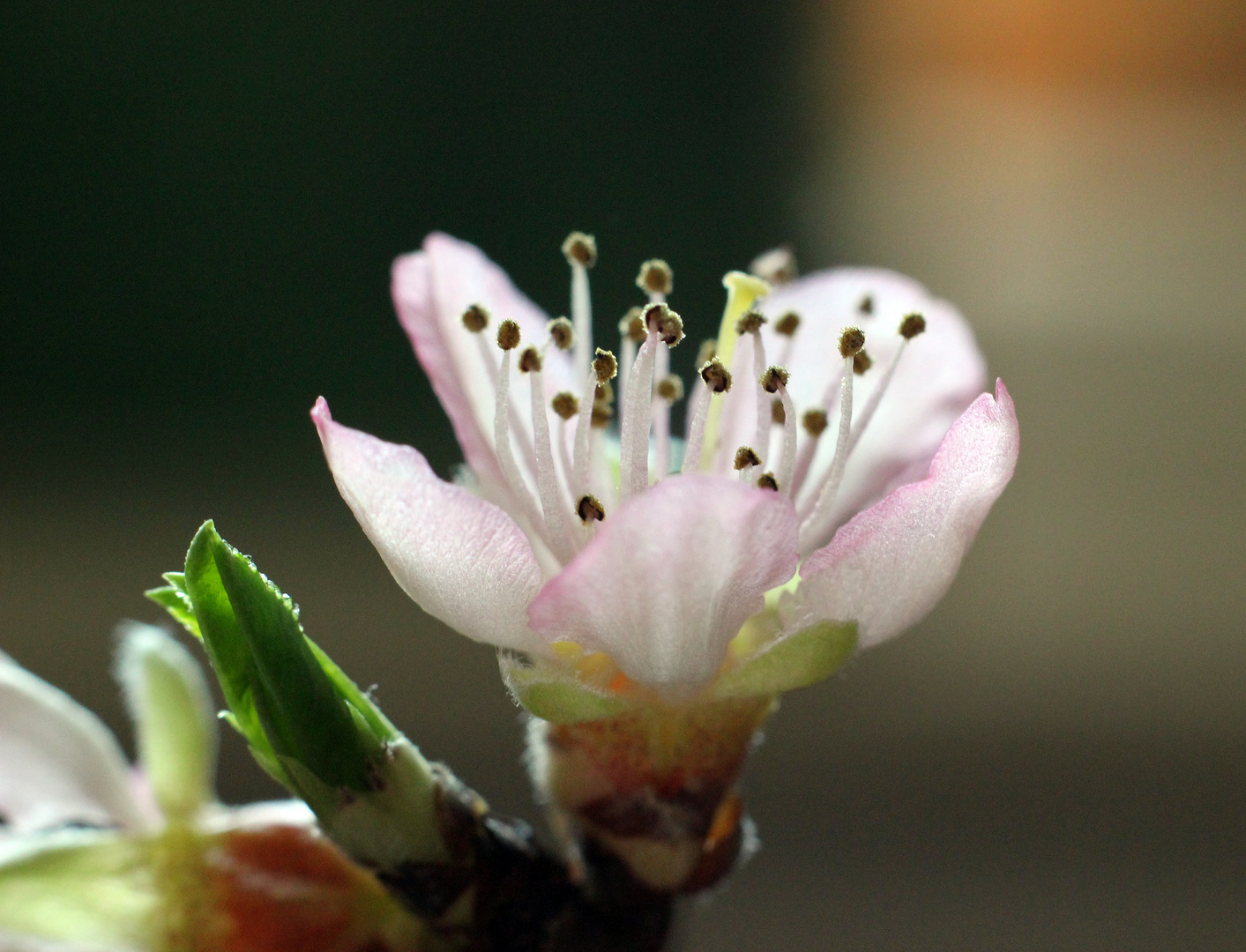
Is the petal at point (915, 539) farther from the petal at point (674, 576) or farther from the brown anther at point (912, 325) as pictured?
the brown anther at point (912, 325)

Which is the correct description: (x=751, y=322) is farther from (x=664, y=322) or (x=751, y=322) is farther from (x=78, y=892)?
(x=78, y=892)

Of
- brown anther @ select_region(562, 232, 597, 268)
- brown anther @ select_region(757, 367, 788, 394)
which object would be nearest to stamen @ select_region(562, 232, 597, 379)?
brown anther @ select_region(562, 232, 597, 268)

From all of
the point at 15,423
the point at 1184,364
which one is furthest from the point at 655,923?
the point at 1184,364

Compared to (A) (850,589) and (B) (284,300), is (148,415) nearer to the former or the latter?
(B) (284,300)

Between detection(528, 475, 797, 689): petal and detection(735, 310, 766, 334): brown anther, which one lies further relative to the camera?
detection(735, 310, 766, 334): brown anther

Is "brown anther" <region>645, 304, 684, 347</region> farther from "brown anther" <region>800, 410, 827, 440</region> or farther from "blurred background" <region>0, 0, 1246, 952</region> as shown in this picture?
"blurred background" <region>0, 0, 1246, 952</region>

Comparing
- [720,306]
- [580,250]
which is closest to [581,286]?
→ [580,250]
